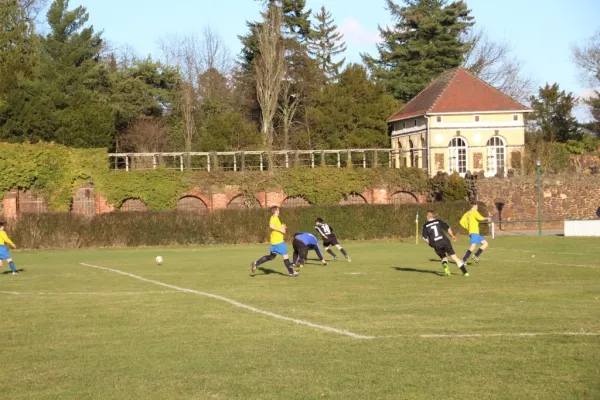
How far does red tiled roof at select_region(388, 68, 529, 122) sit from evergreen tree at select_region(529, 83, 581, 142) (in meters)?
16.0

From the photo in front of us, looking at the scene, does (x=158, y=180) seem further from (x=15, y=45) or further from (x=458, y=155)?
(x=458, y=155)

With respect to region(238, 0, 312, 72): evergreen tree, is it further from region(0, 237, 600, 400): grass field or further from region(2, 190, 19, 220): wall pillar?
region(0, 237, 600, 400): grass field

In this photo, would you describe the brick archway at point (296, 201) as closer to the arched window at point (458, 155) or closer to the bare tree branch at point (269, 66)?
the bare tree branch at point (269, 66)

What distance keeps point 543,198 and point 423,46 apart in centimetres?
2564

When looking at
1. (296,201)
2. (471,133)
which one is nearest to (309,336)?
(296,201)

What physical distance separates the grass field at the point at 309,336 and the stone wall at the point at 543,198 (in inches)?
1233

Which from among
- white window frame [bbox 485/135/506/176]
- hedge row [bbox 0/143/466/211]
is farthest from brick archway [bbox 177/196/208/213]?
white window frame [bbox 485/135/506/176]

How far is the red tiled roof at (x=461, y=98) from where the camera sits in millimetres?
64938

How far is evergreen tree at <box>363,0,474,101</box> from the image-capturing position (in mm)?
77500

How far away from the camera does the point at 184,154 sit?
5959 centimetres

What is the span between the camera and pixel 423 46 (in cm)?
7769

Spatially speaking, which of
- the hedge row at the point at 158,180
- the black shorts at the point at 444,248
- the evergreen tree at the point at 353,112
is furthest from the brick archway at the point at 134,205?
the black shorts at the point at 444,248

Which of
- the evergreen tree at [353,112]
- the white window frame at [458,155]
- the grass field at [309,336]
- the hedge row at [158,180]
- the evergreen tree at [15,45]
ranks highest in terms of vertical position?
the evergreen tree at [15,45]

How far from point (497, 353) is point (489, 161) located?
54.9 m
